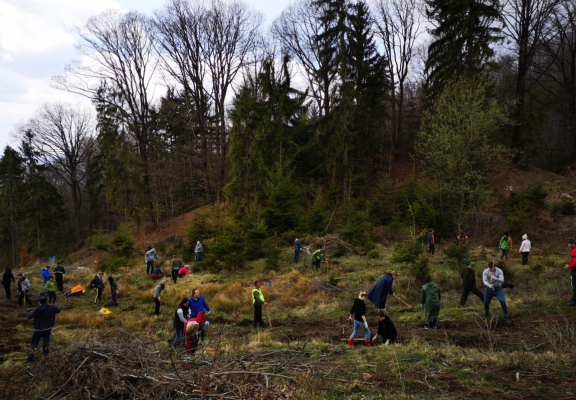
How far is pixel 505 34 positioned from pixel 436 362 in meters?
27.9

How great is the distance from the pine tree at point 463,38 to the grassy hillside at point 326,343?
1585cm

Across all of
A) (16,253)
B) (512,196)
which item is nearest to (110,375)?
(512,196)

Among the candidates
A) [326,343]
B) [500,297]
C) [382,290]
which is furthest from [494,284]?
[326,343]

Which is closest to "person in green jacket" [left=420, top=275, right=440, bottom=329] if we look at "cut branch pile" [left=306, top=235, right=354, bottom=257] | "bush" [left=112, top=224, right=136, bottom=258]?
"cut branch pile" [left=306, top=235, right=354, bottom=257]

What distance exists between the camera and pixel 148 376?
5301 mm

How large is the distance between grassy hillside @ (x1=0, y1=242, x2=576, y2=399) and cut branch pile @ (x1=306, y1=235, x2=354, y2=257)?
3023mm

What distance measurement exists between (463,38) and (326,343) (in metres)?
26.5

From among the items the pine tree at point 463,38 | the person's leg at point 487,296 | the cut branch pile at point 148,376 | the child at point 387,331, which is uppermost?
the pine tree at point 463,38

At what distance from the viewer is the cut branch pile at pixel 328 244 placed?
785 inches

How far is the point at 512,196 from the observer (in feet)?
78.5

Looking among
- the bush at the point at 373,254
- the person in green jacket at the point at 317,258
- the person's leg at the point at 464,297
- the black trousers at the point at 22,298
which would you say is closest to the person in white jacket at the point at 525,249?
the bush at the point at 373,254

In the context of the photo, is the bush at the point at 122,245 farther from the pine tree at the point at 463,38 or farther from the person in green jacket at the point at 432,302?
the pine tree at the point at 463,38

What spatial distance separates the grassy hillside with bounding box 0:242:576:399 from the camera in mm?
5523

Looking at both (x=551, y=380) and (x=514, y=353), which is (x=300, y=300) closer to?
(x=514, y=353)
